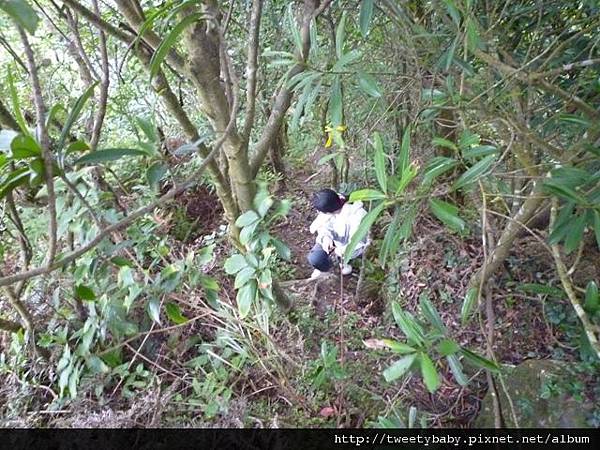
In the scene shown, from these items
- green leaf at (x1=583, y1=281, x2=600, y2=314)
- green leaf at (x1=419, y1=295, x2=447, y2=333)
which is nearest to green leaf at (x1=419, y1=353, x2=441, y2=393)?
green leaf at (x1=419, y1=295, x2=447, y2=333)

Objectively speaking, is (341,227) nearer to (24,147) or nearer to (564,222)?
(564,222)

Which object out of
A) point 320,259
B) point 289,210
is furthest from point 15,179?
point 320,259

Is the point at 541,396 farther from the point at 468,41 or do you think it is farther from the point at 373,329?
the point at 468,41

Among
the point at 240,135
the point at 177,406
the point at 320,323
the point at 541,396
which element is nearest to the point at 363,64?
the point at 240,135

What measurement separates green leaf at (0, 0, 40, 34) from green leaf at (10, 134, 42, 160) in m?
0.16

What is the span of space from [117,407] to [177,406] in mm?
248

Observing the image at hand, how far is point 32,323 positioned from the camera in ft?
5.23

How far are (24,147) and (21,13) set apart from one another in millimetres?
181

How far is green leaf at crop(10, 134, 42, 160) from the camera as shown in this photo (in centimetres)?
55

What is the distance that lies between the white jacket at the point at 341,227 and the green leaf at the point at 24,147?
1.44 meters

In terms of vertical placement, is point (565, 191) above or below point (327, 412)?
above

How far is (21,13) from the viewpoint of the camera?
17.7 inches

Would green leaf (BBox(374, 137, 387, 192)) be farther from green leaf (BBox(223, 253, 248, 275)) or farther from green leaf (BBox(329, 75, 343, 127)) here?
green leaf (BBox(223, 253, 248, 275))

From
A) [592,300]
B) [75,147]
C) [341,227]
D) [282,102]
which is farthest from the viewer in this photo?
[341,227]
